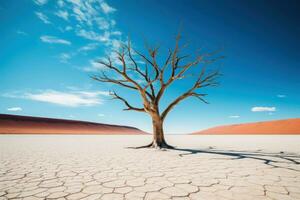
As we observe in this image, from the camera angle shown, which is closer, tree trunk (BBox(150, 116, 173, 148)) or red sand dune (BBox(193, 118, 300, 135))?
tree trunk (BBox(150, 116, 173, 148))

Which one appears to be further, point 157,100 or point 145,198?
point 157,100

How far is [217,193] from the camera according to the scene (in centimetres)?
281

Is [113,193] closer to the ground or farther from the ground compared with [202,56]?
closer to the ground

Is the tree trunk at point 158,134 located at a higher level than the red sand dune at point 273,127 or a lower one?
lower

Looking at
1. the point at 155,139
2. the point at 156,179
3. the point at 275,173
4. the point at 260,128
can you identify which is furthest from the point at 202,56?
the point at 260,128

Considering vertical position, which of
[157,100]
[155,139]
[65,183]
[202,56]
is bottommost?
[65,183]

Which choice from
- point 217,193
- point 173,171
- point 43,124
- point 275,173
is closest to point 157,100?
point 173,171

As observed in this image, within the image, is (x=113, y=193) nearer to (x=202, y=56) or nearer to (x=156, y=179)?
(x=156, y=179)

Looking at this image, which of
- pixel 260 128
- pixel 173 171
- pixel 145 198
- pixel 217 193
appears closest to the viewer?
pixel 145 198

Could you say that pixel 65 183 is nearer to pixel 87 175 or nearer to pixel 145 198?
pixel 87 175

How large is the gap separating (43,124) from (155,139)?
62.7 meters

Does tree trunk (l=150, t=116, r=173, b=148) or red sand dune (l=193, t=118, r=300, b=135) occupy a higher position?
red sand dune (l=193, t=118, r=300, b=135)

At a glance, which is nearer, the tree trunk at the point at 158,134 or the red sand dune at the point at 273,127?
Result: the tree trunk at the point at 158,134

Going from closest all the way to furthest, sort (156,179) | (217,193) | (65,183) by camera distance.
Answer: (217,193) < (65,183) < (156,179)
